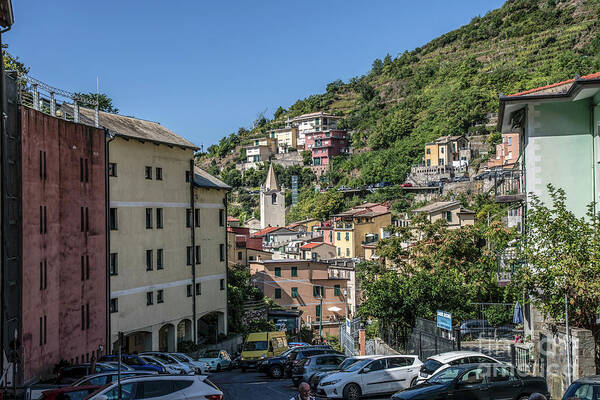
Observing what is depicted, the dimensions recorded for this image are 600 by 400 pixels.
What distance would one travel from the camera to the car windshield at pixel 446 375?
16.6 metres

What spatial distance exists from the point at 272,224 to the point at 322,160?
35489 millimetres

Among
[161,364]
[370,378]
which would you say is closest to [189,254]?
[161,364]

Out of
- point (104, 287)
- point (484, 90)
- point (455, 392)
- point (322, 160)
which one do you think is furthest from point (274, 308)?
point (322, 160)

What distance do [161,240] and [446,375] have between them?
2642 centimetres

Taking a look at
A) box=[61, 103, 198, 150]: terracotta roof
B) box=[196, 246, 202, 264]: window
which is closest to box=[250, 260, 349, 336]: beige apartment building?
box=[196, 246, 202, 264]: window

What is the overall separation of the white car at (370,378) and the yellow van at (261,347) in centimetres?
1449

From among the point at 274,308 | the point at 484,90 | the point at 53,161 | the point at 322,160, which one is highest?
the point at 484,90

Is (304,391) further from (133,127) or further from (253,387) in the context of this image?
(133,127)

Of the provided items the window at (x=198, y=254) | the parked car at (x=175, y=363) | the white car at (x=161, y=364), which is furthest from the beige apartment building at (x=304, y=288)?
the white car at (x=161, y=364)

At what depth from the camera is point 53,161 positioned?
92.1 feet

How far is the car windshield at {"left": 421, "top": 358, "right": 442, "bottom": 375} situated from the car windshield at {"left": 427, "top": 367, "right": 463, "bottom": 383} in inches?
62.9

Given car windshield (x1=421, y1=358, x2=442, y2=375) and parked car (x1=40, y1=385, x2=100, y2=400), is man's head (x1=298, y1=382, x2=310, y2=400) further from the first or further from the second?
car windshield (x1=421, y1=358, x2=442, y2=375)

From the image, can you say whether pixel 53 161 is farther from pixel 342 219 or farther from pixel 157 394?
pixel 342 219

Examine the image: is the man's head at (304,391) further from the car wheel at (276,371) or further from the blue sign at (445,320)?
the car wheel at (276,371)
